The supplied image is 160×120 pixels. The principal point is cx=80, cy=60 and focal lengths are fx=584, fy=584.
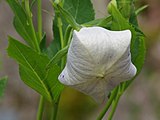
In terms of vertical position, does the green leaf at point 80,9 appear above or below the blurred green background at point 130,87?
above

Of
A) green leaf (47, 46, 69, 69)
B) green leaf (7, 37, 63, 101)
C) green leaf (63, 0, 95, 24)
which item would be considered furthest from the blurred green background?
green leaf (47, 46, 69, 69)

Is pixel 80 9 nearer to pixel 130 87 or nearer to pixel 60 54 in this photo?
pixel 60 54

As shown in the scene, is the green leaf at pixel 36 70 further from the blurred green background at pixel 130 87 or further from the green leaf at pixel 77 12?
the blurred green background at pixel 130 87

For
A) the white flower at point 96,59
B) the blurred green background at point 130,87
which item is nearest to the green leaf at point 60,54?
the white flower at point 96,59

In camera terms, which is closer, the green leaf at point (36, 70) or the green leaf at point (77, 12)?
the green leaf at point (36, 70)

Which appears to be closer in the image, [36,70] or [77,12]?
[36,70]

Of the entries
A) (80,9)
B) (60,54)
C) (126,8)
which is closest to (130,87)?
(80,9)
